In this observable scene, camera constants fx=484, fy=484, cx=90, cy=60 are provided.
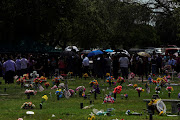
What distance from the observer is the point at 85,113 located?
1530 centimetres

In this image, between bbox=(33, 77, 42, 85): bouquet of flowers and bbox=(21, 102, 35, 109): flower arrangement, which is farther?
bbox=(33, 77, 42, 85): bouquet of flowers

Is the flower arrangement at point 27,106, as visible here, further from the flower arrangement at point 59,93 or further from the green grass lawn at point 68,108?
the flower arrangement at point 59,93

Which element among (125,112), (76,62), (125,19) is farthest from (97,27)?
(125,112)

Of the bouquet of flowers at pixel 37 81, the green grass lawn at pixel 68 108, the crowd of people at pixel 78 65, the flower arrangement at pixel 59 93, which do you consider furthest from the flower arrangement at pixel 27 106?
the crowd of people at pixel 78 65

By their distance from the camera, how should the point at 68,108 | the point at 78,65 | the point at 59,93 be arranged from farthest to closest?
the point at 78,65
the point at 59,93
the point at 68,108

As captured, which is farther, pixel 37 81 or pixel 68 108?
pixel 37 81

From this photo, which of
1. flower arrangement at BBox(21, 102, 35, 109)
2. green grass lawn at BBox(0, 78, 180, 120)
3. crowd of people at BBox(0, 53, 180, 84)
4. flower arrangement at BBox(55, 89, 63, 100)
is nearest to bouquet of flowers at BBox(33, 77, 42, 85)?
green grass lawn at BBox(0, 78, 180, 120)

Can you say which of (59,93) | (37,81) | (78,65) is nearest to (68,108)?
(59,93)

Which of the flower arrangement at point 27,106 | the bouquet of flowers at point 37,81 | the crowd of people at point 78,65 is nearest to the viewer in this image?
the flower arrangement at point 27,106

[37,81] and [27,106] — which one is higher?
[37,81]

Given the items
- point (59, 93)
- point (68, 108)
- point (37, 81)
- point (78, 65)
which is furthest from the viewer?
A: point (78, 65)

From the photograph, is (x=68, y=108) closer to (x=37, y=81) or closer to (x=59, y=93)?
(x=59, y=93)

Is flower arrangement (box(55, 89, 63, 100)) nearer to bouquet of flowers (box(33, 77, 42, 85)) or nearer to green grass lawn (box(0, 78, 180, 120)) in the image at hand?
green grass lawn (box(0, 78, 180, 120))

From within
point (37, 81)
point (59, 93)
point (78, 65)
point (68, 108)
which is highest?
point (78, 65)
